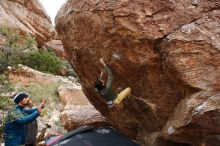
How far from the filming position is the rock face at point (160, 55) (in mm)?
6477

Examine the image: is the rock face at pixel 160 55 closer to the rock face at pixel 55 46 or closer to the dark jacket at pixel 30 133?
the dark jacket at pixel 30 133

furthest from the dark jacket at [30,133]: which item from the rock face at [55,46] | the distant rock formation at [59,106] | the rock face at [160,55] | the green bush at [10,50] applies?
the rock face at [55,46]

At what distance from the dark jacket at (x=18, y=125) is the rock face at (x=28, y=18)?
15.9 metres

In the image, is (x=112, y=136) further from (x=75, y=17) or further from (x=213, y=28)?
(x=213, y=28)

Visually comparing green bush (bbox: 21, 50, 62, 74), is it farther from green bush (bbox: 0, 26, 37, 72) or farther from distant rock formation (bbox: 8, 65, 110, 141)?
green bush (bbox: 0, 26, 37, 72)

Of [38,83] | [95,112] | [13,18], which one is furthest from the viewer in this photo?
[13,18]

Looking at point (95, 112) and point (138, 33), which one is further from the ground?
point (138, 33)

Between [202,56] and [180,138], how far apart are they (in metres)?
1.68

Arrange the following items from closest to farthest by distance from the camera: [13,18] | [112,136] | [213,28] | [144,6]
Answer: [213,28] < [144,6] < [112,136] < [13,18]

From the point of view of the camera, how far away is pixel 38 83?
19828 mm

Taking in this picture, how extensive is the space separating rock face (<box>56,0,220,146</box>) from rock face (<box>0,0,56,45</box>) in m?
16.1

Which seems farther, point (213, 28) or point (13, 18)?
point (13, 18)

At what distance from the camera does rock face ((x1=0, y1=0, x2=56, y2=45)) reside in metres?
23.8

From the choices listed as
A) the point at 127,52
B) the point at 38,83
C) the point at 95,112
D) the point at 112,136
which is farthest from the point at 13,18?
the point at 127,52
